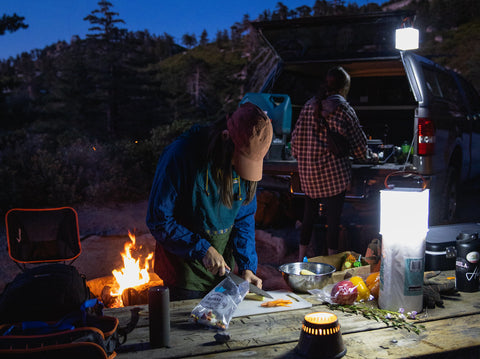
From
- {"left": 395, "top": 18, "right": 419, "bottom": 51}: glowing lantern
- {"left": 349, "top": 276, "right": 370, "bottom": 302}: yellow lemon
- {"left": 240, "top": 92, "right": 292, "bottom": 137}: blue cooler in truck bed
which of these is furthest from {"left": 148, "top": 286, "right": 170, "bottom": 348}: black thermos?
{"left": 395, "top": 18, "right": 419, "bottom": 51}: glowing lantern

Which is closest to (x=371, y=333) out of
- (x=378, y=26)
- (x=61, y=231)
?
(x=61, y=231)

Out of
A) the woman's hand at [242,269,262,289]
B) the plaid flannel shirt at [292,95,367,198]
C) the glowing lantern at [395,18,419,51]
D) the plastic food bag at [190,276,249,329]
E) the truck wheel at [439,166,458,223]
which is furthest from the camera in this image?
the truck wheel at [439,166,458,223]

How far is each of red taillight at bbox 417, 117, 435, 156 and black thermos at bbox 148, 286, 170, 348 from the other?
4.00 m

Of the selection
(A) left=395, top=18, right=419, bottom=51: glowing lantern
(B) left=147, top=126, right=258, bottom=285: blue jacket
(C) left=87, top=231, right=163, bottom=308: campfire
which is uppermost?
(A) left=395, top=18, right=419, bottom=51: glowing lantern

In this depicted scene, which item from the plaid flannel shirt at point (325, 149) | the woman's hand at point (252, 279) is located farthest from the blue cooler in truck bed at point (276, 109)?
the woman's hand at point (252, 279)

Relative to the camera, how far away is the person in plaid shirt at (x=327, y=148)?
4355mm

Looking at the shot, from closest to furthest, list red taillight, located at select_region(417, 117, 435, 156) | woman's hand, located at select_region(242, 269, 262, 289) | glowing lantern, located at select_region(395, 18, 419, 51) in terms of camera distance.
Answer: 1. woman's hand, located at select_region(242, 269, 262, 289)
2. red taillight, located at select_region(417, 117, 435, 156)
3. glowing lantern, located at select_region(395, 18, 419, 51)

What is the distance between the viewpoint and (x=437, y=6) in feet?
129

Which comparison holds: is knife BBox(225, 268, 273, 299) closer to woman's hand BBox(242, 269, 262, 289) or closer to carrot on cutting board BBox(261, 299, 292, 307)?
carrot on cutting board BBox(261, 299, 292, 307)

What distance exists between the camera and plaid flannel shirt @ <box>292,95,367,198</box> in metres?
4.34

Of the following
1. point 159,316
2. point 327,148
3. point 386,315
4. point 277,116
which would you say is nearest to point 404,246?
point 386,315

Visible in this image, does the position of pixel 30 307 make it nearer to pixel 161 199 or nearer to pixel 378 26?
pixel 161 199

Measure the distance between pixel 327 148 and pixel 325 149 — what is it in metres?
0.02

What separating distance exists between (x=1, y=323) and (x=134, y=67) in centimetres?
2483
